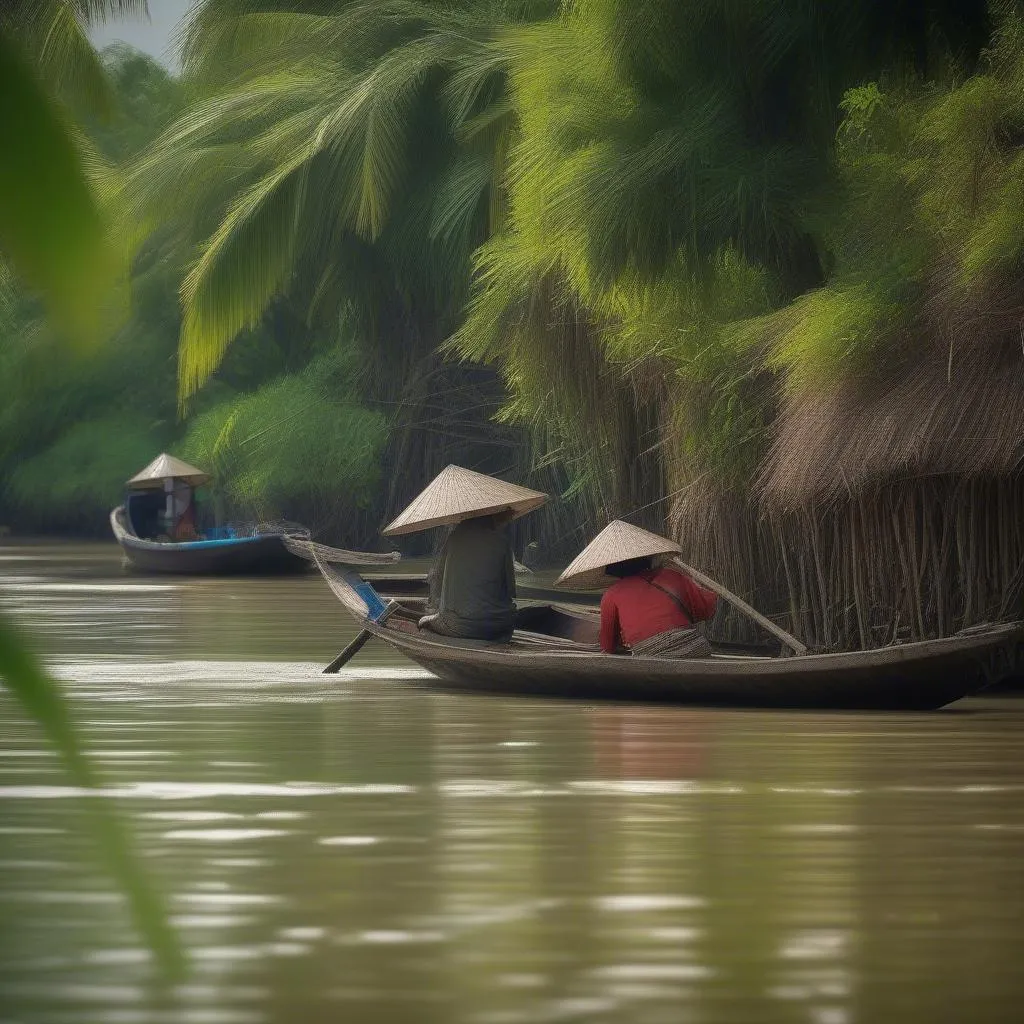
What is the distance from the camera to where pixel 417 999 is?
4.46m

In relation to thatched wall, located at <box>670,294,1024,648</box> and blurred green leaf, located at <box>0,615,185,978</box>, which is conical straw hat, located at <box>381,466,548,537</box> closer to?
thatched wall, located at <box>670,294,1024,648</box>

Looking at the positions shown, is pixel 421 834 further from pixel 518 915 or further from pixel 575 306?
pixel 575 306

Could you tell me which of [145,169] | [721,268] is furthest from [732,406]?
[145,169]

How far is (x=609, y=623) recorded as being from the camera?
11.0 metres

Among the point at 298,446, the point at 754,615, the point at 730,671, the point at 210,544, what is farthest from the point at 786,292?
the point at 298,446

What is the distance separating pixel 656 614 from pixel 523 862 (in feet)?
15.3

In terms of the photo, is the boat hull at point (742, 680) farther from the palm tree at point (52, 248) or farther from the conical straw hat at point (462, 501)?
the palm tree at point (52, 248)

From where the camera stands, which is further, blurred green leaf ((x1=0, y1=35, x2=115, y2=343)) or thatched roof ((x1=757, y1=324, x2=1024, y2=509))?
thatched roof ((x1=757, y1=324, x2=1024, y2=509))

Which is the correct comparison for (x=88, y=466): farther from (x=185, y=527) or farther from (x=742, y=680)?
(x=742, y=680)

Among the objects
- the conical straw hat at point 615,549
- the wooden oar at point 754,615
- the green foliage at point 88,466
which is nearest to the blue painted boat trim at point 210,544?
the green foliage at point 88,466

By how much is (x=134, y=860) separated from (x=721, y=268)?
12852 millimetres

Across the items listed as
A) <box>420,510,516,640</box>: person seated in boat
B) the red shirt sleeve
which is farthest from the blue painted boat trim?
the red shirt sleeve

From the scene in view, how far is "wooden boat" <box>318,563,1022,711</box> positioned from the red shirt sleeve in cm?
8

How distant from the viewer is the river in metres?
4.54
